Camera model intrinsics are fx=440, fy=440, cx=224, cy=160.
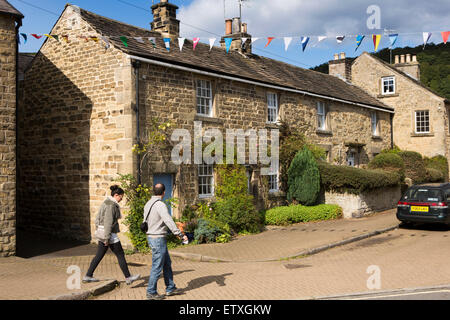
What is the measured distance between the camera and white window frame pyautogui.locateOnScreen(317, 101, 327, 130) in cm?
2095

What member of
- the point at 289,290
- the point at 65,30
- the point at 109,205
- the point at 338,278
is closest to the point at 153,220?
the point at 109,205

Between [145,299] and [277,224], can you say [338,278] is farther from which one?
[277,224]

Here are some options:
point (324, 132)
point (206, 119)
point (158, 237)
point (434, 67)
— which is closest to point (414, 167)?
point (324, 132)

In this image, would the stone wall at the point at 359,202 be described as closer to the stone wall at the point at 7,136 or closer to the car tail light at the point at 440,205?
Answer: the car tail light at the point at 440,205

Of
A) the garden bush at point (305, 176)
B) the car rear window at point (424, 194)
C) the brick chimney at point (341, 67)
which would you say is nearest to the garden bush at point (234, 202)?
the garden bush at point (305, 176)

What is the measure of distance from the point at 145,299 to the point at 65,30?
10.5 meters

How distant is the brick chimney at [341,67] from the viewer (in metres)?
29.0

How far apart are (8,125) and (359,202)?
12.9 metres

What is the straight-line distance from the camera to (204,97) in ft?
49.6

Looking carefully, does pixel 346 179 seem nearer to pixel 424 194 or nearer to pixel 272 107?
pixel 424 194

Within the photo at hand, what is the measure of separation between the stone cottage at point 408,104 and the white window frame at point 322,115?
28.3 feet

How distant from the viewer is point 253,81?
1664 centimetres

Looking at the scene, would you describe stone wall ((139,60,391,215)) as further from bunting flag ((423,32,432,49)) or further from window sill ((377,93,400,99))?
bunting flag ((423,32,432,49))

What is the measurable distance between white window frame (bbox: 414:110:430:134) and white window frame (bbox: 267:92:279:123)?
1395 centimetres
